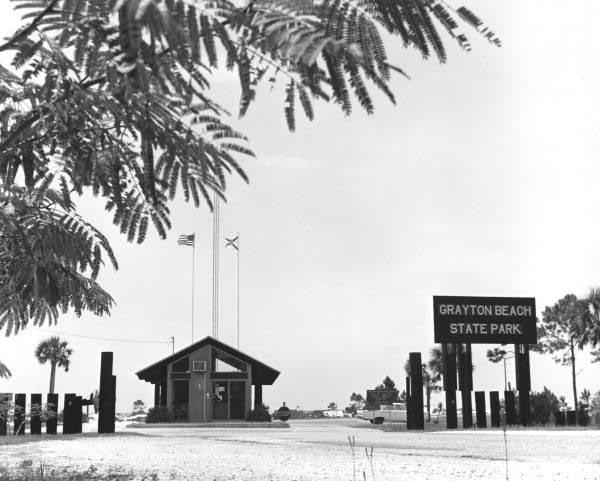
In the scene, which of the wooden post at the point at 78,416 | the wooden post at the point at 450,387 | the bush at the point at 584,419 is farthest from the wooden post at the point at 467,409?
the wooden post at the point at 78,416

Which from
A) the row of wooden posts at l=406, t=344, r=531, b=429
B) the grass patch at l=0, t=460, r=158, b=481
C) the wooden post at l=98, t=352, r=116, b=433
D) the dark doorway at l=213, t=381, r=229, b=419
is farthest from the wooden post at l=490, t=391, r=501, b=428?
the grass patch at l=0, t=460, r=158, b=481

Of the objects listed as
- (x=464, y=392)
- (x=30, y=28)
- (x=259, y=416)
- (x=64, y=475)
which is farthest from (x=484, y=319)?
(x=30, y=28)

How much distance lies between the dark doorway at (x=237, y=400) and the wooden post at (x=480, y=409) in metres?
13.2

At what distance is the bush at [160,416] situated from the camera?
39312 mm

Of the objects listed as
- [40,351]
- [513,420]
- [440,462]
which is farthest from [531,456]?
[40,351]

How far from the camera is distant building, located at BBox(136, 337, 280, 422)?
39.8 m

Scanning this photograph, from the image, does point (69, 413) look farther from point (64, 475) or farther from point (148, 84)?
point (148, 84)

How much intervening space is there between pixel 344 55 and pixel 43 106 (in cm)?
286

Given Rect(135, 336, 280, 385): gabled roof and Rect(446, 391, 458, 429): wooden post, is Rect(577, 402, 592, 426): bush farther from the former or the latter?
Rect(135, 336, 280, 385): gabled roof

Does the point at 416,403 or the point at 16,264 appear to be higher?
the point at 16,264

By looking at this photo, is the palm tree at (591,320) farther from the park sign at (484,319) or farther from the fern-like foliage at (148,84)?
the fern-like foliage at (148,84)

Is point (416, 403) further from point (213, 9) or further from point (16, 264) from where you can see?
point (213, 9)

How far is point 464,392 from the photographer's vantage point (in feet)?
114

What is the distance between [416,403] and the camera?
105ft
